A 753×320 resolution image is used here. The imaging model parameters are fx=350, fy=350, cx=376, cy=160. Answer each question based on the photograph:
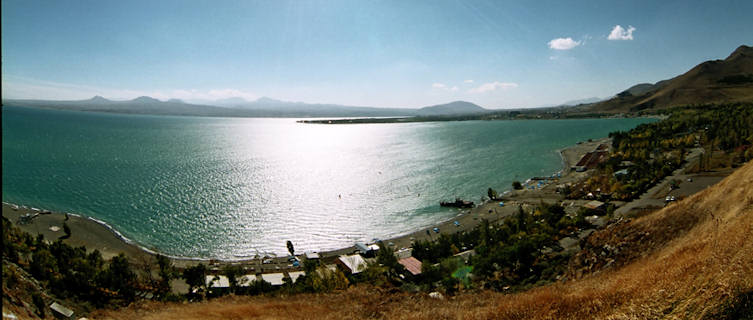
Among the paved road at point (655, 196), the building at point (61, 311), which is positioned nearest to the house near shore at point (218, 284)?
the building at point (61, 311)

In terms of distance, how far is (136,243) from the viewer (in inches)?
1330

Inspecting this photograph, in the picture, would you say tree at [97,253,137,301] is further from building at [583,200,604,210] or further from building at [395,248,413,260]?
building at [583,200,604,210]

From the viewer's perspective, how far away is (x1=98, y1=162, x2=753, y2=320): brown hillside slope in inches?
346

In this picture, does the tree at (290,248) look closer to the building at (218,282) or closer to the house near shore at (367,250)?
the house near shore at (367,250)

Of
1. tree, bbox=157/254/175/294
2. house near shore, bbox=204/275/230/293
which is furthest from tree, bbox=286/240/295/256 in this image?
tree, bbox=157/254/175/294

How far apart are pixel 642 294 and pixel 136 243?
39.1 m

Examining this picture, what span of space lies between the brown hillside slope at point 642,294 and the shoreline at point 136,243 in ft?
50.3

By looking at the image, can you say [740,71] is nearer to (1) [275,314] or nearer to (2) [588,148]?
(2) [588,148]

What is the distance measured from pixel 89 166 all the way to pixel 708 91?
245384 mm

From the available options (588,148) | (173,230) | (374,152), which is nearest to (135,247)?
(173,230)

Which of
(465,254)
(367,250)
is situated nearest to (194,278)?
(367,250)

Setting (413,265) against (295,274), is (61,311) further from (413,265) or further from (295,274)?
(413,265)

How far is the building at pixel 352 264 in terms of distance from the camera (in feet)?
82.7

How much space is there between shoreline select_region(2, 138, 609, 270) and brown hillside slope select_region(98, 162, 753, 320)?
1534 cm
